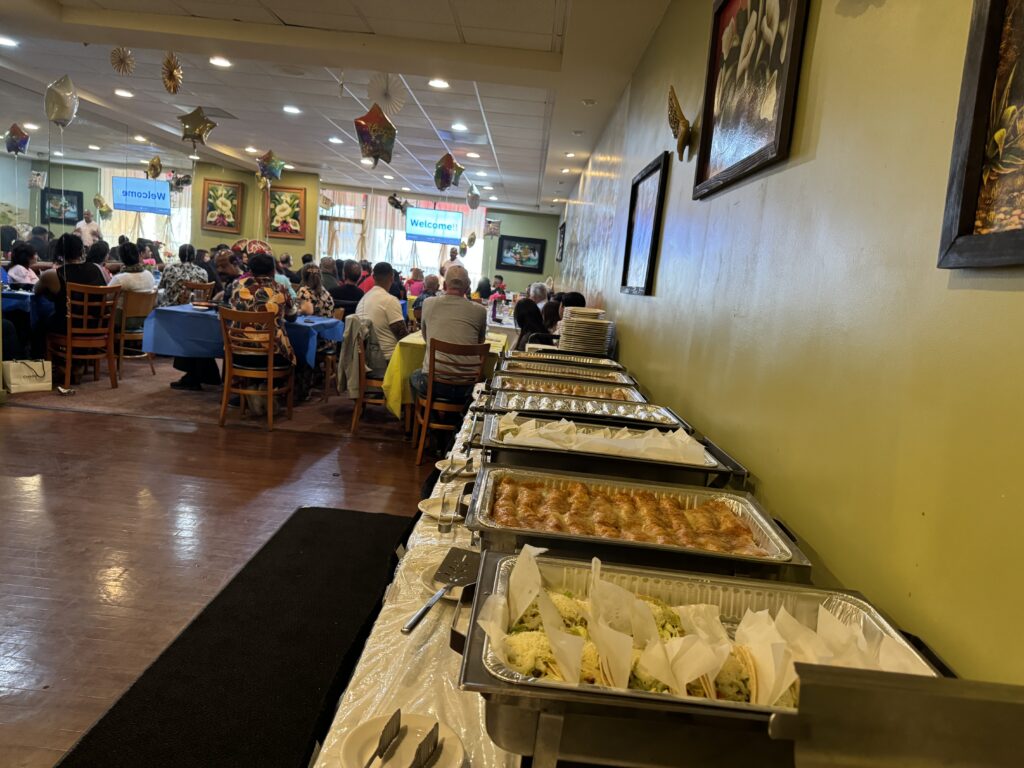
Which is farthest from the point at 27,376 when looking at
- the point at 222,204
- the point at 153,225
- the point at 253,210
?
the point at 153,225

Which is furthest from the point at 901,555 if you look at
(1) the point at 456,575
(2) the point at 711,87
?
(2) the point at 711,87

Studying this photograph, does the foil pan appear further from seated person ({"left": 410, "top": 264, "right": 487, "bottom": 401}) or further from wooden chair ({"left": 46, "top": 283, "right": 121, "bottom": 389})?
wooden chair ({"left": 46, "top": 283, "right": 121, "bottom": 389})

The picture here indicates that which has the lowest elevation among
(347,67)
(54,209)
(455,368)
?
(455,368)

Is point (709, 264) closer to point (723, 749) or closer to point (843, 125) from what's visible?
point (843, 125)

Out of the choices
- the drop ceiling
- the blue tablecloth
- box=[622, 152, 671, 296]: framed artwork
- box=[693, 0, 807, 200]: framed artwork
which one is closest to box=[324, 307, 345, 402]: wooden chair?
the blue tablecloth

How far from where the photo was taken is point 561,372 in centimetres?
283

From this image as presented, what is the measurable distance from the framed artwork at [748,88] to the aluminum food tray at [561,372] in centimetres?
87

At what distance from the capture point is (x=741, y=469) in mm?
1463

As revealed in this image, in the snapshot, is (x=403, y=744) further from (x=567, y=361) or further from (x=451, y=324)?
(x=451, y=324)

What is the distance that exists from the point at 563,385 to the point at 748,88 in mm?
1216

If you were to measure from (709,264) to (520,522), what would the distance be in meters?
1.23

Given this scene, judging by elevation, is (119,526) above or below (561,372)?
below

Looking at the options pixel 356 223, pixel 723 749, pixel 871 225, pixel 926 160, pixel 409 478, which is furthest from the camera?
pixel 356 223

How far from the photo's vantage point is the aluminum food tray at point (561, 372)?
106 inches
